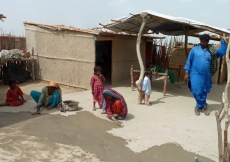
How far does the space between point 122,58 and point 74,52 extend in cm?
204

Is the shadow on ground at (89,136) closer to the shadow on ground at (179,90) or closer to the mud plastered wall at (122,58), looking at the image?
the shadow on ground at (179,90)

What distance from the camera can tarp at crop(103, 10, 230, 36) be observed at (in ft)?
21.3

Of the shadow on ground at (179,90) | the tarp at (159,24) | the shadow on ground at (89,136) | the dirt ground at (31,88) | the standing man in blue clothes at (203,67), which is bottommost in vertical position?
the shadow on ground at (89,136)

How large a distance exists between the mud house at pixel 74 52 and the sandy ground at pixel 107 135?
2.86 meters

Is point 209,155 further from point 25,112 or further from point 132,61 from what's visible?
point 132,61

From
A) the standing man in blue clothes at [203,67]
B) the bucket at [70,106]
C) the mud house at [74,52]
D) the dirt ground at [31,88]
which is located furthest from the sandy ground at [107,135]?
the mud house at [74,52]

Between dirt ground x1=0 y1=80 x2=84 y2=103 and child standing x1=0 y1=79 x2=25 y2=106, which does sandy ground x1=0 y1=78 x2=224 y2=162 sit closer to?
child standing x1=0 y1=79 x2=25 y2=106

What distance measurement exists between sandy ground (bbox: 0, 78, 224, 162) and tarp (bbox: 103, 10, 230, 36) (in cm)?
223

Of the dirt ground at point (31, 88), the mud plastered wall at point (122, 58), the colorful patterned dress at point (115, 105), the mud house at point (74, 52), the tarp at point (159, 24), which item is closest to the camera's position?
the colorful patterned dress at point (115, 105)

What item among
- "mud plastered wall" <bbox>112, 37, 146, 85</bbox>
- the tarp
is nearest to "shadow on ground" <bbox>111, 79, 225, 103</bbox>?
"mud plastered wall" <bbox>112, 37, 146, 85</bbox>

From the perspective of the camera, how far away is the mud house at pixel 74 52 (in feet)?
29.3

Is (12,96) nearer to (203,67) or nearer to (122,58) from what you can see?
(122,58)

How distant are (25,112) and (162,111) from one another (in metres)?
3.47

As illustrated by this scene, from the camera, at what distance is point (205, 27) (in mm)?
6422
